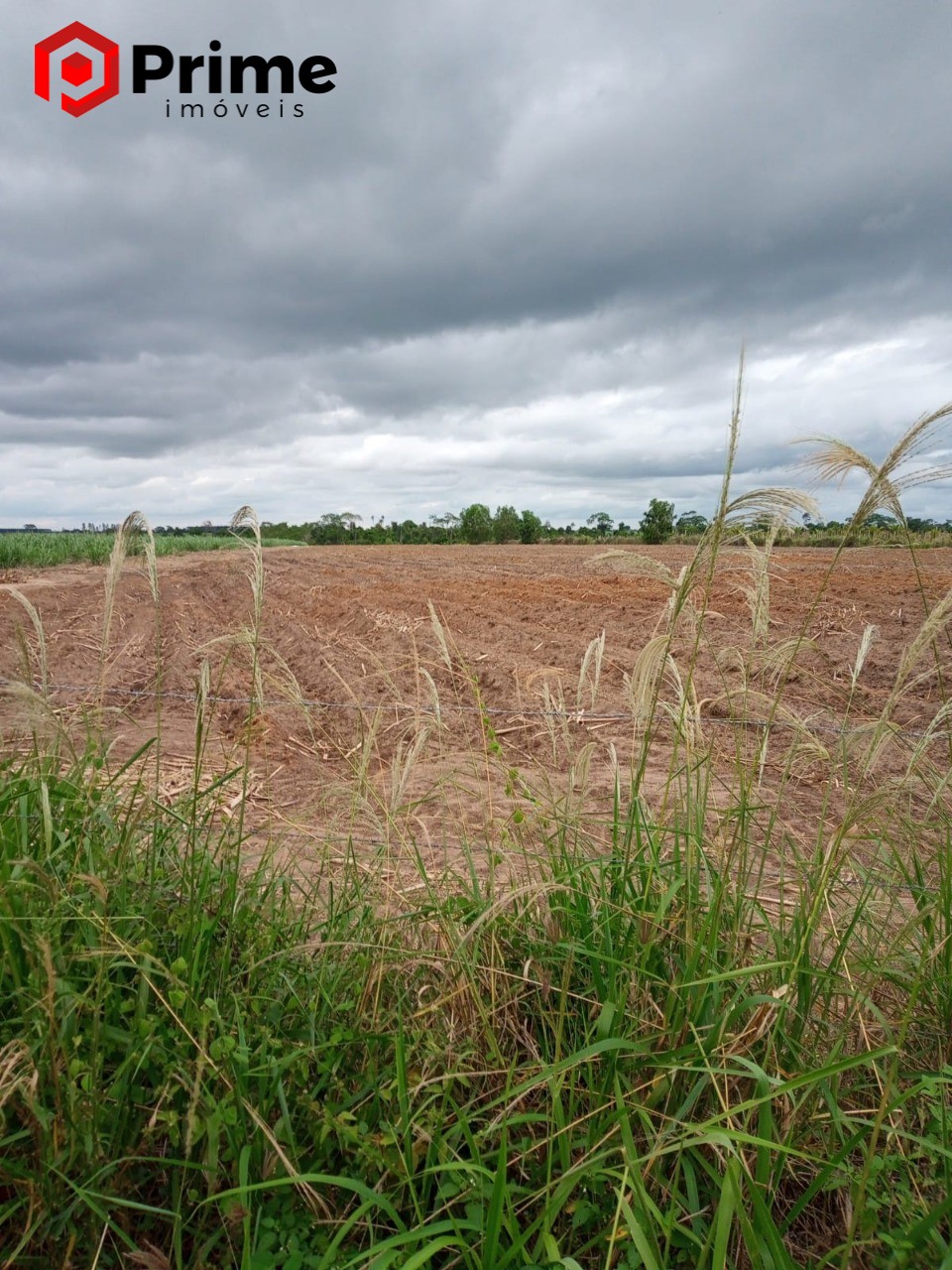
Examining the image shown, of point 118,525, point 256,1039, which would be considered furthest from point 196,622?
point 256,1039

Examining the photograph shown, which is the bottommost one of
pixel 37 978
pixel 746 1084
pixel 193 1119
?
pixel 746 1084

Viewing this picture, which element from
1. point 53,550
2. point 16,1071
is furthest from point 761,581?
point 53,550

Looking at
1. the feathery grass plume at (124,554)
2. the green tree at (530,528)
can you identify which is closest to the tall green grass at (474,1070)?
the feathery grass plume at (124,554)

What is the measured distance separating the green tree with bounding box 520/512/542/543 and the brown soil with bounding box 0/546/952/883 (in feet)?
163

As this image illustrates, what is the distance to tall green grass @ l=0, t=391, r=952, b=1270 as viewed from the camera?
62.4 inches

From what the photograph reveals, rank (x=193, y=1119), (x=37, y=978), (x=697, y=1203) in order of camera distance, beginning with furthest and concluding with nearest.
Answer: (x=37, y=978), (x=697, y=1203), (x=193, y=1119)

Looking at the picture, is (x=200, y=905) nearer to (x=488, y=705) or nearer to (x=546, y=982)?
(x=546, y=982)

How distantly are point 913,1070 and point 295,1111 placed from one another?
5.42ft

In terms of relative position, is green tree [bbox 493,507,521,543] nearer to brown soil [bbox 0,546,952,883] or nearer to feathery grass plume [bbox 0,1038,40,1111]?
brown soil [bbox 0,546,952,883]

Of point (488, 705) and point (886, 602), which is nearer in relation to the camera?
point (488, 705)

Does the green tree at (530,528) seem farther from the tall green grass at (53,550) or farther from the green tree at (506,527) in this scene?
the tall green grass at (53,550)

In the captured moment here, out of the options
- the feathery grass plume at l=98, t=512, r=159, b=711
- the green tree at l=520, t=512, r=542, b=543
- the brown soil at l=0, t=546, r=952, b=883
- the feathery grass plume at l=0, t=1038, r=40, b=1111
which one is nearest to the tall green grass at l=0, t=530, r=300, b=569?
the brown soil at l=0, t=546, r=952, b=883

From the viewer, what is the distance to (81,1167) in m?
1.67

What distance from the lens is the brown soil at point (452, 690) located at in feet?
9.15
